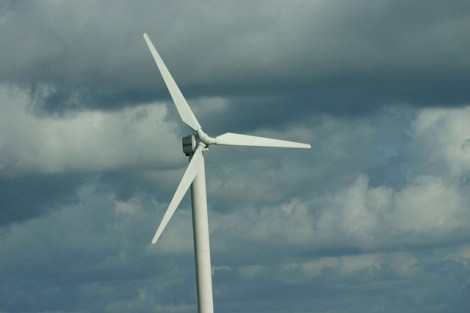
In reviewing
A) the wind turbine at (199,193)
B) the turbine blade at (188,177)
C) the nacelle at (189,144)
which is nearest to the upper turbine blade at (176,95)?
the wind turbine at (199,193)

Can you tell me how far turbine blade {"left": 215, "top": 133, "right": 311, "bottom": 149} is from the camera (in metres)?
112

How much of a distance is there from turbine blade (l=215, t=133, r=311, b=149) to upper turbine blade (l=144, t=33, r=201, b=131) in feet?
10.9

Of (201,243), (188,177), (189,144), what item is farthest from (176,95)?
(201,243)

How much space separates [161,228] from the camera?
101438mm

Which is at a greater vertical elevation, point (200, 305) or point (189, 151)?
point (189, 151)

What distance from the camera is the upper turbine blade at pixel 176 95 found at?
4353 inches

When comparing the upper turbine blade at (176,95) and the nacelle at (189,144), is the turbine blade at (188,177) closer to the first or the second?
the nacelle at (189,144)

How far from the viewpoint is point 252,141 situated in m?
116

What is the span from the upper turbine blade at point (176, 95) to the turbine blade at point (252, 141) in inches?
131

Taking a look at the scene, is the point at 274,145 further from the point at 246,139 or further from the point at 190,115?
the point at 190,115

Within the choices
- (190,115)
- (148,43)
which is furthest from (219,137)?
(148,43)

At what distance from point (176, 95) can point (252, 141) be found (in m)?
A: 9.04

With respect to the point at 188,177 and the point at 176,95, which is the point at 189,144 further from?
the point at 176,95

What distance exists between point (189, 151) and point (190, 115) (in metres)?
3.84
